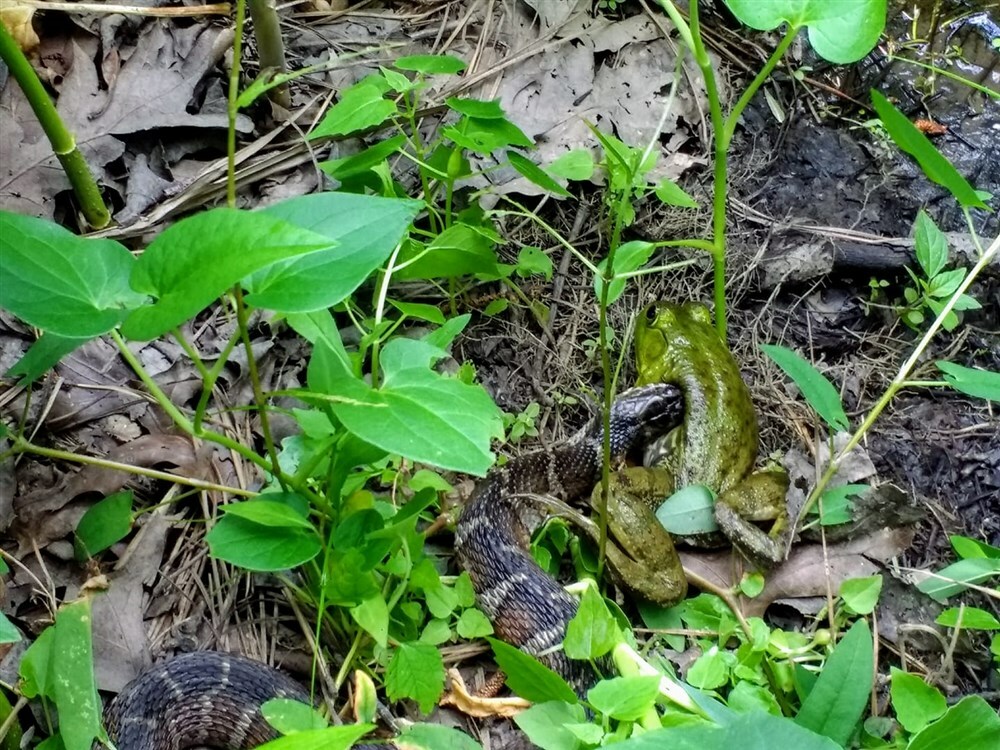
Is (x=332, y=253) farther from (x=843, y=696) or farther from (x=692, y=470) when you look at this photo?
(x=692, y=470)

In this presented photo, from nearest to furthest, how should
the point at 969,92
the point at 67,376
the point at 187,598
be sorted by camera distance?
1. the point at 187,598
2. the point at 67,376
3. the point at 969,92

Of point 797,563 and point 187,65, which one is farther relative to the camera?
point 187,65

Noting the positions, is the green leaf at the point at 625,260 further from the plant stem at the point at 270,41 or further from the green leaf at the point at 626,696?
the plant stem at the point at 270,41

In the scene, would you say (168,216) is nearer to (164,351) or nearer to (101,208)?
(101,208)

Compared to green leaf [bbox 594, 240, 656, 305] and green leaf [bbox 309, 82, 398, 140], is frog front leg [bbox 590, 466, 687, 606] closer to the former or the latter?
green leaf [bbox 594, 240, 656, 305]

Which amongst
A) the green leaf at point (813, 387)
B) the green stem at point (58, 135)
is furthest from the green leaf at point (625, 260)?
the green stem at point (58, 135)

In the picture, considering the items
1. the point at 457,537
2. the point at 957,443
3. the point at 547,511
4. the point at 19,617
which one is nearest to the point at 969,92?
the point at 957,443
